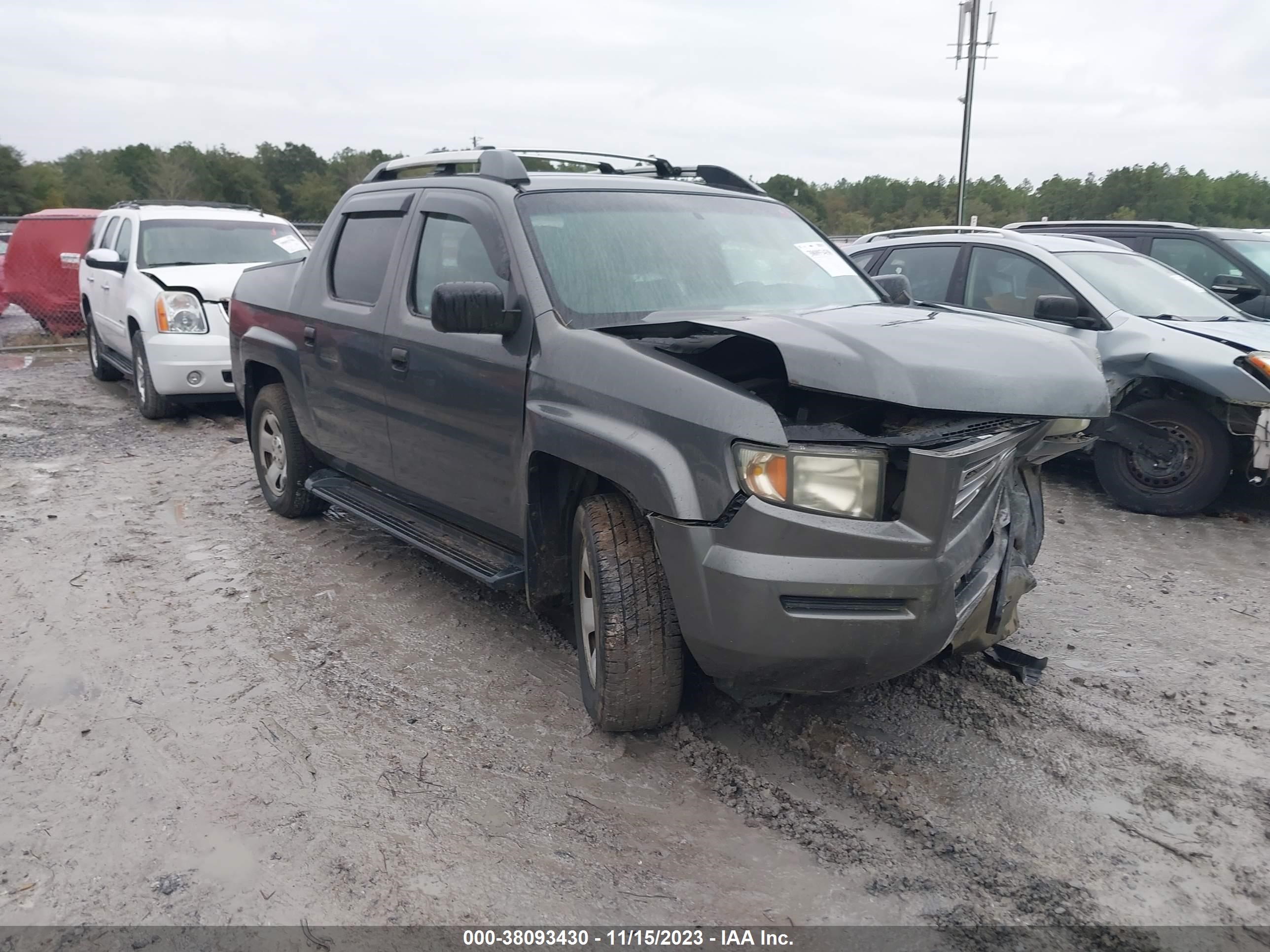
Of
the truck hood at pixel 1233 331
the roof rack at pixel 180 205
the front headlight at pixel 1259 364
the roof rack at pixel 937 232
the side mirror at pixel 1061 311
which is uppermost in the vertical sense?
the roof rack at pixel 180 205

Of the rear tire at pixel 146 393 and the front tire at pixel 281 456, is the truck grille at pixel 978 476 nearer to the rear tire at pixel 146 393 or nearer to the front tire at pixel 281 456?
the front tire at pixel 281 456

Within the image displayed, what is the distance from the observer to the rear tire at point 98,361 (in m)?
11.2

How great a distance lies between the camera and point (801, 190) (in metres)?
53.6

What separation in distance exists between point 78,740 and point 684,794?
2.11 m

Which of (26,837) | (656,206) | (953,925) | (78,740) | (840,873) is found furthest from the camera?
(656,206)

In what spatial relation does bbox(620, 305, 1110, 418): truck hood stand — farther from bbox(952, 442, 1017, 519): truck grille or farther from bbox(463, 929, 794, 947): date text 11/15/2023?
bbox(463, 929, 794, 947): date text 11/15/2023

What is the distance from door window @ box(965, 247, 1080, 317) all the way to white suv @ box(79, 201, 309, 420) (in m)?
5.35

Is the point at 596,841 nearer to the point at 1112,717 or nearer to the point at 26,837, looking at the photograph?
the point at 26,837

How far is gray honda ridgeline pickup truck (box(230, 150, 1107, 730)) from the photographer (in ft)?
9.25

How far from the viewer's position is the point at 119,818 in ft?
9.88

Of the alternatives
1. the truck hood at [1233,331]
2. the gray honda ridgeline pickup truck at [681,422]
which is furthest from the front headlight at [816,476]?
the truck hood at [1233,331]

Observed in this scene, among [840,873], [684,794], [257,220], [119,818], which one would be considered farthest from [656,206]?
[257,220]

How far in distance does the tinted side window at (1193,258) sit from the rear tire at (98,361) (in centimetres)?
1060

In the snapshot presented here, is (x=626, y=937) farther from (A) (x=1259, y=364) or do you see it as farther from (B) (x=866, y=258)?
(B) (x=866, y=258)
